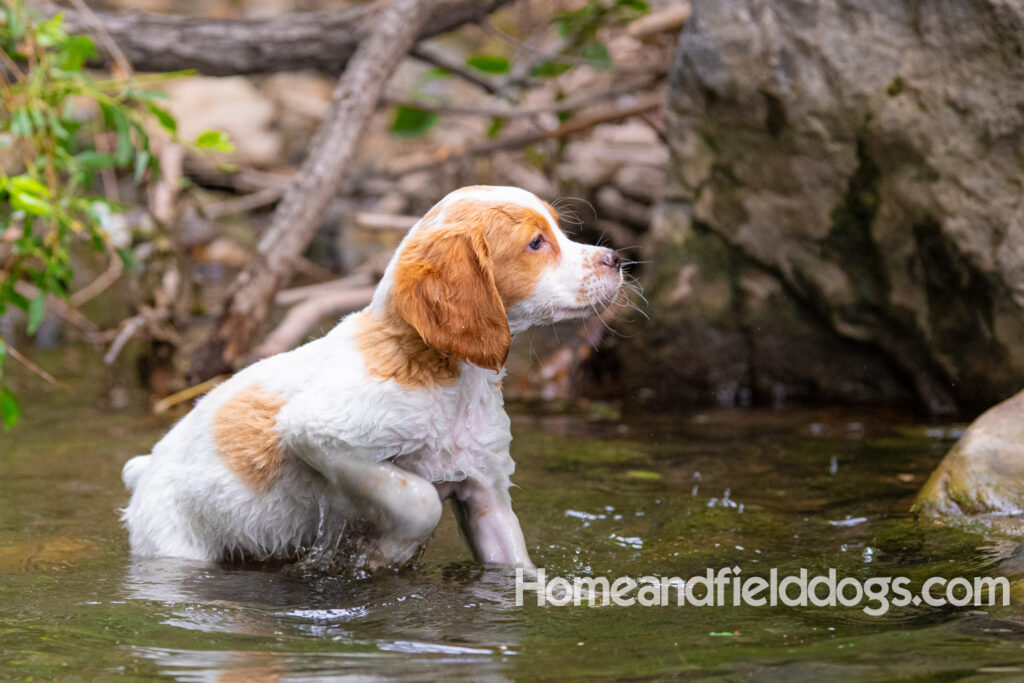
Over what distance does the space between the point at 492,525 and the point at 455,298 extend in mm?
811

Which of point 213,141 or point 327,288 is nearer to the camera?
point 213,141

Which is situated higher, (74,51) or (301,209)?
(74,51)

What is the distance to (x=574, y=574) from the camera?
3432 millimetres

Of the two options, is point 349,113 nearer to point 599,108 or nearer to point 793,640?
point 599,108

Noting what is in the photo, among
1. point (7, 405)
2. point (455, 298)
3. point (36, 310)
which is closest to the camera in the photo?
point (455, 298)

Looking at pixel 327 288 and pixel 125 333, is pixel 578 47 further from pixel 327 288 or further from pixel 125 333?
pixel 125 333

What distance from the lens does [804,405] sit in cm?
596

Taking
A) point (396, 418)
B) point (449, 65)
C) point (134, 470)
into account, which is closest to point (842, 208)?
point (449, 65)

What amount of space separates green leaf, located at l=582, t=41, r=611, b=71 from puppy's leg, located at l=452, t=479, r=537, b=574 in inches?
160

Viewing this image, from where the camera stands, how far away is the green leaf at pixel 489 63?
6.99 m

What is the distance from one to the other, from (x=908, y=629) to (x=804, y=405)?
3371 mm

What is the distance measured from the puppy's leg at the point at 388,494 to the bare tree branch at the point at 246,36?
3858mm

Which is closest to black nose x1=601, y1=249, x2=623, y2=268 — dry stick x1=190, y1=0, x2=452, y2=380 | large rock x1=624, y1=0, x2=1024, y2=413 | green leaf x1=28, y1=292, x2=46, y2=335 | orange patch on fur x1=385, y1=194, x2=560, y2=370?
orange patch on fur x1=385, y1=194, x2=560, y2=370

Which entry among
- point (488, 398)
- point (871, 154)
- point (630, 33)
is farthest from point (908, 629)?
point (630, 33)
